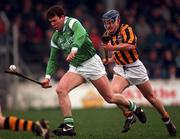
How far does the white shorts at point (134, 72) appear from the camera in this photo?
40.5 ft

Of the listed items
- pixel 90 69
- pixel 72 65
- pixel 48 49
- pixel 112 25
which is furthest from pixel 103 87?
pixel 48 49

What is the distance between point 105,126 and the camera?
1424 cm

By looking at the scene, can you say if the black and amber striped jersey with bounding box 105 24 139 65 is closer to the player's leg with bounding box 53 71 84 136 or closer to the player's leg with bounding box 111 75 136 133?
the player's leg with bounding box 111 75 136 133

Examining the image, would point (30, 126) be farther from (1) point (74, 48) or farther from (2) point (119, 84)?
(2) point (119, 84)

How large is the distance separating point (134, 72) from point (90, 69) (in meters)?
1.09

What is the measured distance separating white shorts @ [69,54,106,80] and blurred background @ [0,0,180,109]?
9587 mm

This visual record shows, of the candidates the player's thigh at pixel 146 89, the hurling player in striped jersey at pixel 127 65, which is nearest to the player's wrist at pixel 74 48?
the hurling player in striped jersey at pixel 127 65

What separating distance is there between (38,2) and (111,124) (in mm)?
9855

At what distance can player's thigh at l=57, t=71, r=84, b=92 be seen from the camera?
453 inches

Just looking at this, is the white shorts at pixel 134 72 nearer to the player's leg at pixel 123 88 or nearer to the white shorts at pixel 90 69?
the player's leg at pixel 123 88

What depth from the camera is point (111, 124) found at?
48.3 feet

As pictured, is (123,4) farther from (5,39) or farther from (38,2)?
(5,39)

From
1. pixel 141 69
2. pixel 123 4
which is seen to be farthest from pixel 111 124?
pixel 123 4

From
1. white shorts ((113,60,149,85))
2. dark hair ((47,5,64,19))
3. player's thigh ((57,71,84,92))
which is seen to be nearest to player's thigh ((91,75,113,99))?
player's thigh ((57,71,84,92))
